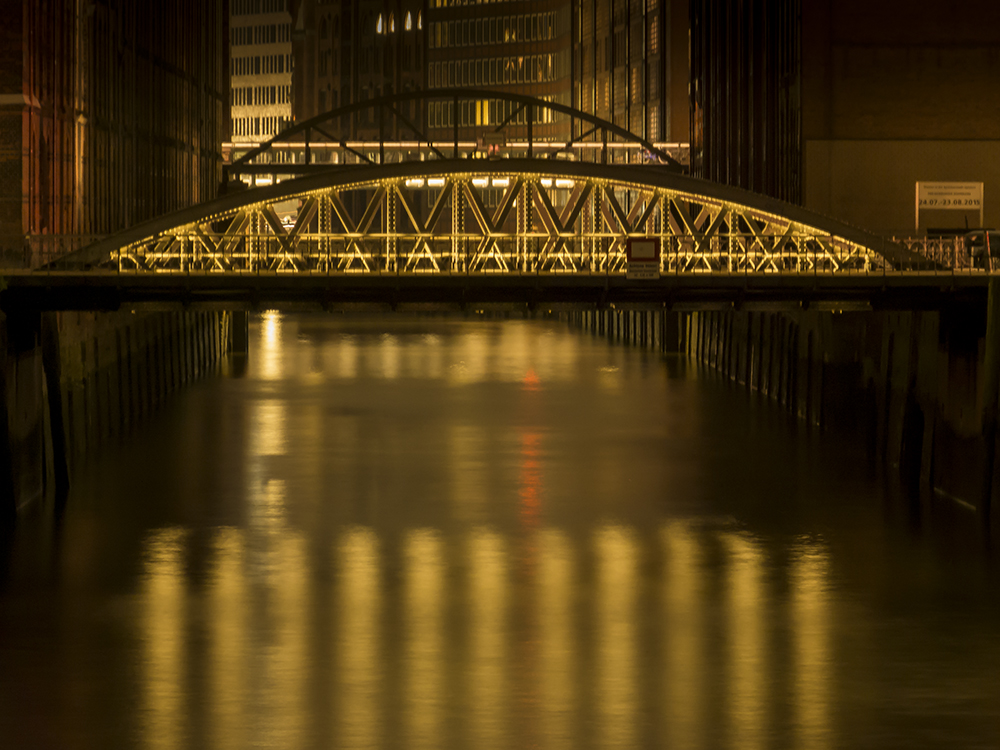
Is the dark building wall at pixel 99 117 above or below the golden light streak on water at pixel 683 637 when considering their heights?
above

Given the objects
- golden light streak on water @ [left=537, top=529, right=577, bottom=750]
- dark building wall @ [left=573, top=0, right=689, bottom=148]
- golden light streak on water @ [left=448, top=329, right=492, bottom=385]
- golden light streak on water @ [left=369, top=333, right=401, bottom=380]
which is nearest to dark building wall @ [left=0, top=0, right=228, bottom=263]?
golden light streak on water @ [left=369, top=333, right=401, bottom=380]

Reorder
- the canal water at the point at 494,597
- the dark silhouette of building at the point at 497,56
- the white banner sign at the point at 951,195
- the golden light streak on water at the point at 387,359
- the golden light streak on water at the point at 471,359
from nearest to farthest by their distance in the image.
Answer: the canal water at the point at 494,597
the white banner sign at the point at 951,195
the golden light streak on water at the point at 471,359
the golden light streak on water at the point at 387,359
the dark silhouette of building at the point at 497,56

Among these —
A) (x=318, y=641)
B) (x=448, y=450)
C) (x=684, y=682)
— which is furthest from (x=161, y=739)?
(x=448, y=450)

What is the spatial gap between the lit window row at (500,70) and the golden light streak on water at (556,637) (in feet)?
417

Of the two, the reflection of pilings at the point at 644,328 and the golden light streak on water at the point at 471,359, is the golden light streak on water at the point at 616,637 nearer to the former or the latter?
the golden light streak on water at the point at 471,359

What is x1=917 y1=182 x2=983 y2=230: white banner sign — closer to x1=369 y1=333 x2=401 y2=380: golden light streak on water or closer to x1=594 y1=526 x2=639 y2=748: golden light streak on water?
x1=594 y1=526 x2=639 y2=748: golden light streak on water

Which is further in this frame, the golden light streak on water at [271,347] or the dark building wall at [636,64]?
the dark building wall at [636,64]

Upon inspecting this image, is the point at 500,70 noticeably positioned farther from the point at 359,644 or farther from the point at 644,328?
the point at 359,644

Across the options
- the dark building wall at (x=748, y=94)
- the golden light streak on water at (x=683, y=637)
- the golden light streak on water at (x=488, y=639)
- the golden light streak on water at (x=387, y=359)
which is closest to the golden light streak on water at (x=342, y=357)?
the golden light streak on water at (x=387, y=359)

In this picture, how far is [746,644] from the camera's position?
34.1 metres

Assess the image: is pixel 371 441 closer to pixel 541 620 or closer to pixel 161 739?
pixel 541 620

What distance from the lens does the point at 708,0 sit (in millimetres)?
88625

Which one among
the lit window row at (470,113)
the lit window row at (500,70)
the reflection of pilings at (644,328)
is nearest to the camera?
the reflection of pilings at (644,328)

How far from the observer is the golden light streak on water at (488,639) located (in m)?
29.2
